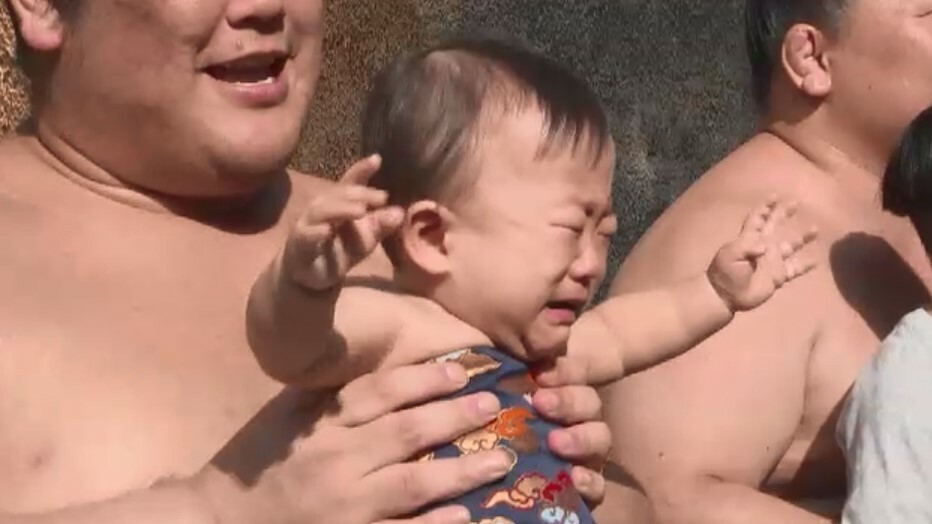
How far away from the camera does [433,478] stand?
4.54ft

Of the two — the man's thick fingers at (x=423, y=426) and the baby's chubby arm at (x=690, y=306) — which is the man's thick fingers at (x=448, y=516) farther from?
the baby's chubby arm at (x=690, y=306)

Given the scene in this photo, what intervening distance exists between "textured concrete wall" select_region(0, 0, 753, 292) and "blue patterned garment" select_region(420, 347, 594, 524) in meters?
1.61

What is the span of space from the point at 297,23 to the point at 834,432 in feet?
2.48

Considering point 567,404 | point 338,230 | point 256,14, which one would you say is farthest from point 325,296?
point 256,14

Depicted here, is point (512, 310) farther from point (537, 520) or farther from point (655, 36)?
point (655, 36)

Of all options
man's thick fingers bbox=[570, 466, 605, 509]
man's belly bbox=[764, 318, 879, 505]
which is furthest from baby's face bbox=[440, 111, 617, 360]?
man's belly bbox=[764, 318, 879, 505]

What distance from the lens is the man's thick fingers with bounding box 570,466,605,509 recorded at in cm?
146

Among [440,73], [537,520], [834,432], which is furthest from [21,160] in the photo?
[834,432]

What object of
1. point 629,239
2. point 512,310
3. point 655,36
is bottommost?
point 629,239

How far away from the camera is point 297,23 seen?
1.66 m

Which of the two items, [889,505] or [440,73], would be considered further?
[889,505]

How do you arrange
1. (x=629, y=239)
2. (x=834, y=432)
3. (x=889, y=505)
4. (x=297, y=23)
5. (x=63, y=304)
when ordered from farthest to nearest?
(x=629, y=239) < (x=834, y=432) < (x=889, y=505) < (x=297, y=23) < (x=63, y=304)

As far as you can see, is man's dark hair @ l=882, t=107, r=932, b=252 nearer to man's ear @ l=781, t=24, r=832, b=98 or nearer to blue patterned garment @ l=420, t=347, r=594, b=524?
man's ear @ l=781, t=24, r=832, b=98

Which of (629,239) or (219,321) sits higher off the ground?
(219,321)
